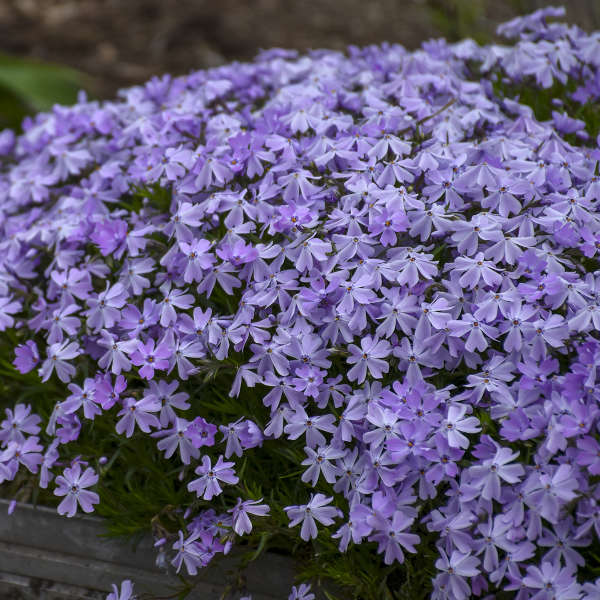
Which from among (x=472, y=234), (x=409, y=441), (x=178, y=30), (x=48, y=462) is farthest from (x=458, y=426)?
(x=178, y=30)

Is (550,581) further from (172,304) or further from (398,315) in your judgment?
(172,304)

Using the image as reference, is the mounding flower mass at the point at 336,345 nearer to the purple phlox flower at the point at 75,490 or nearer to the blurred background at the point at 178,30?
the purple phlox flower at the point at 75,490

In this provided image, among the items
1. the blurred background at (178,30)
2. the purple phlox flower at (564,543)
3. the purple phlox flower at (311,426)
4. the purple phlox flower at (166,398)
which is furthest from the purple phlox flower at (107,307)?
the blurred background at (178,30)

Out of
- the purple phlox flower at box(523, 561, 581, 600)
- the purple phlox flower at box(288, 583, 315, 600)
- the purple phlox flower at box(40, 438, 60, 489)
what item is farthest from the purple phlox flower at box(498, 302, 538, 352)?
the purple phlox flower at box(40, 438, 60, 489)

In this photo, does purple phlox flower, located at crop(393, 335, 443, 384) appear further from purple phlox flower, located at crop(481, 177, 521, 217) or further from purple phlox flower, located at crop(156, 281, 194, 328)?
purple phlox flower, located at crop(156, 281, 194, 328)

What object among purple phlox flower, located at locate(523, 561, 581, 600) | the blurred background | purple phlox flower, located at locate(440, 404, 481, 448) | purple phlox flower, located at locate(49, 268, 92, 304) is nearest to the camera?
purple phlox flower, located at locate(523, 561, 581, 600)
